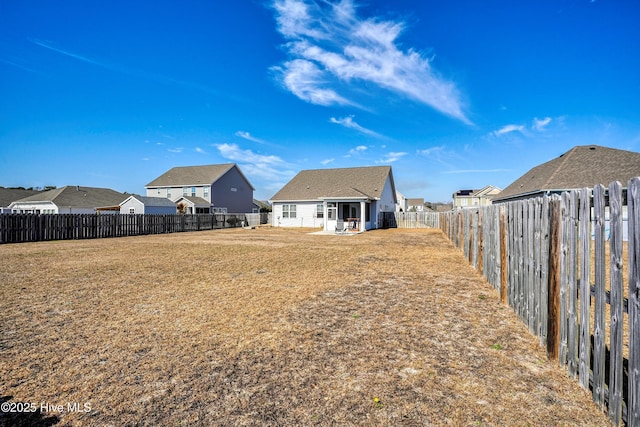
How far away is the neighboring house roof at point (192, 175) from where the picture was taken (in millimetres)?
39888

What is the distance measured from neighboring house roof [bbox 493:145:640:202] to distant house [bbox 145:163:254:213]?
104ft

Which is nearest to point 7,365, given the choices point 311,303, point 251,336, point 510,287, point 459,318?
point 251,336

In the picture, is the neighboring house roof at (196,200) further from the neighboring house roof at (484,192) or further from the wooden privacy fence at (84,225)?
the neighboring house roof at (484,192)

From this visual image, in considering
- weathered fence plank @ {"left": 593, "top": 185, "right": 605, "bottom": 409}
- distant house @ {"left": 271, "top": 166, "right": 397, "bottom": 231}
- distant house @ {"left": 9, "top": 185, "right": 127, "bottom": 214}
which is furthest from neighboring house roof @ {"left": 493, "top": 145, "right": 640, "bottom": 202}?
distant house @ {"left": 9, "top": 185, "right": 127, "bottom": 214}

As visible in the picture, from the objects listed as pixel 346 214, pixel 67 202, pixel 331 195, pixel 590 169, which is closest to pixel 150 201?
pixel 67 202

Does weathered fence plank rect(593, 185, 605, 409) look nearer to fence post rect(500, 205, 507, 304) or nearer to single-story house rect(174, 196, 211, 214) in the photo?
fence post rect(500, 205, 507, 304)

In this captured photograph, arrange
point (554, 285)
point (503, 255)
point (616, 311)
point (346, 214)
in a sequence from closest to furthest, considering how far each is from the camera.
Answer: point (616, 311)
point (554, 285)
point (503, 255)
point (346, 214)

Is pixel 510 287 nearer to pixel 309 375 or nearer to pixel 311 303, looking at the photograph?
pixel 311 303

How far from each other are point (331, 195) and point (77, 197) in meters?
27.8

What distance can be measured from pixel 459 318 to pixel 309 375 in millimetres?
2749

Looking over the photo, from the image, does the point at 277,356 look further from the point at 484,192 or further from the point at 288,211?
the point at 484,192

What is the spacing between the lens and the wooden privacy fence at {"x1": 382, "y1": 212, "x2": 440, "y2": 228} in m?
32.2

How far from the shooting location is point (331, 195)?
94.1 ft

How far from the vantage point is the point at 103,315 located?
5023 mm
